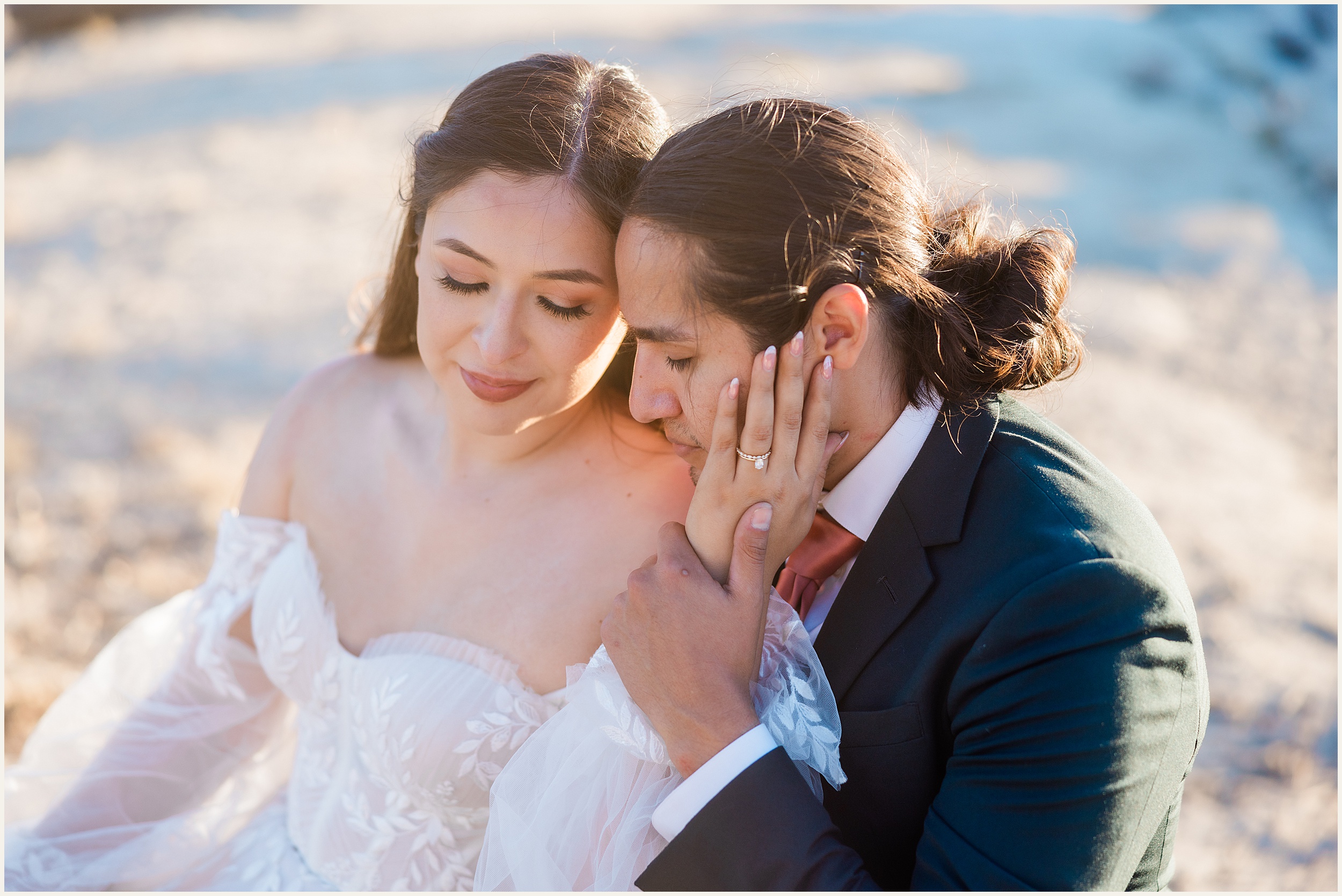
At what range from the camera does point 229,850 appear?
2.57m

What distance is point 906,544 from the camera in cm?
188

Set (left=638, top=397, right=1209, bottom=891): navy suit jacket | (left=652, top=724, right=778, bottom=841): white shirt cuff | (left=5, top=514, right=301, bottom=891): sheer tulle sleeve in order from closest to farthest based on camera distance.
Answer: (left=638, top=397, right=1209, bottom=891): navy suit jacket, (left=652, top=724, right=778, bottom=841): white shirt cuff, (left=5, top=514, right=301, bottom=891): sheer tulle sleeve

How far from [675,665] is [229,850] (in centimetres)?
156

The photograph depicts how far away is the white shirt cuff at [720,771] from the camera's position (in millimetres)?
1719

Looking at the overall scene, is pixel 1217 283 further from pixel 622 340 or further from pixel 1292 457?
pixel 622 340

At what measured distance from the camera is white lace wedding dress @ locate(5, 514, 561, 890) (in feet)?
7.20

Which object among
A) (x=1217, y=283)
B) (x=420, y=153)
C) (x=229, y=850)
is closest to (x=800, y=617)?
(x=420, y=153)

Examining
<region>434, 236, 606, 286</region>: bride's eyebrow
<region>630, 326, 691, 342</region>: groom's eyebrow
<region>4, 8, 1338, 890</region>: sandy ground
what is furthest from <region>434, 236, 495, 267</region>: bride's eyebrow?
<region>4, 8, 1338, 890</region>: sandy ground

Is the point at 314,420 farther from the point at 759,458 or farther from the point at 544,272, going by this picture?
the point at 759,458

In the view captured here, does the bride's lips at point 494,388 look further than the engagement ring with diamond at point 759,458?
Yes

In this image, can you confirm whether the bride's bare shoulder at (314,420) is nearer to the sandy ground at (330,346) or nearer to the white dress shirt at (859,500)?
the sandy ground at (330,346)

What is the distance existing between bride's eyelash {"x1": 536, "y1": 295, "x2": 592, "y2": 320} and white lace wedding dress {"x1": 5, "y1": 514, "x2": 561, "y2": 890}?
31.1 inches

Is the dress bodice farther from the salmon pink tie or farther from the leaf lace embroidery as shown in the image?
the salmon pink tie

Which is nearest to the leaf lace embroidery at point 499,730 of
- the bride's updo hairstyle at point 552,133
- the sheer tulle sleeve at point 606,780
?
the sheer tulle sleeve at point 606,780
